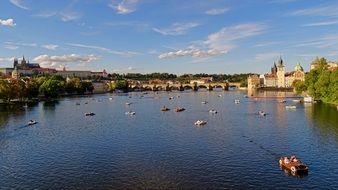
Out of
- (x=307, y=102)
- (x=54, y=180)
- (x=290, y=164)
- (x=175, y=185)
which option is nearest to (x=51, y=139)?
(x=54, y=180)

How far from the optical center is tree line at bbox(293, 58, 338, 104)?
106375 mm

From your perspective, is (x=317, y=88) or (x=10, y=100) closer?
(x=317, y=88)

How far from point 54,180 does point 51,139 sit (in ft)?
75.8

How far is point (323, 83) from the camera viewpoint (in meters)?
113

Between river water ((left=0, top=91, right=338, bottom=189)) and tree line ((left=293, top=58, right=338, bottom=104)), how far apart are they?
3036 centimetres

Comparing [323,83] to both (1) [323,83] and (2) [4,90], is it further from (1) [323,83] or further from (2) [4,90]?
(2) [4,90]

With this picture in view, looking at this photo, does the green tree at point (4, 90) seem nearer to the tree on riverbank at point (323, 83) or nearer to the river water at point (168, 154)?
the river water at point (168, 154)

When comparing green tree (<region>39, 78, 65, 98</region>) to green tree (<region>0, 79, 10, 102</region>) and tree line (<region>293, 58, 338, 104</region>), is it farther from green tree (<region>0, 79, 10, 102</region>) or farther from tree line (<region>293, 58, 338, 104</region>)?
tree line (<region>293, 58, 338, 104</region>)

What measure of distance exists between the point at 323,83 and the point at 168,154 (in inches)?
3014

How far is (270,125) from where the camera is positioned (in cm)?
7144

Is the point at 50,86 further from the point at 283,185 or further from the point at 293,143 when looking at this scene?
the point at 283,185

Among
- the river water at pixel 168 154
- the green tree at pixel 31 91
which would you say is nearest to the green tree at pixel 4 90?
the green tree at pixel 31 91

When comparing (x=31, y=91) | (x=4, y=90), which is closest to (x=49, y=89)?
(x=31, y=91)

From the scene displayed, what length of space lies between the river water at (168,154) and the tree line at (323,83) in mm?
30355
